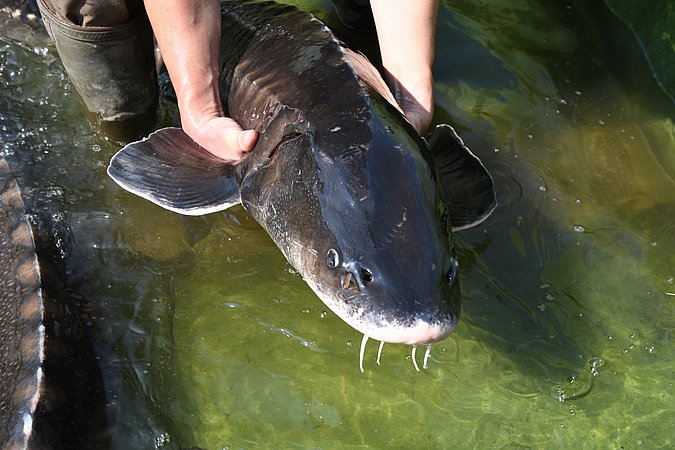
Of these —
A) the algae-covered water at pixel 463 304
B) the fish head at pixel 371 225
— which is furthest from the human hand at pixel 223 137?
the algae-covered water at pixel 463 304

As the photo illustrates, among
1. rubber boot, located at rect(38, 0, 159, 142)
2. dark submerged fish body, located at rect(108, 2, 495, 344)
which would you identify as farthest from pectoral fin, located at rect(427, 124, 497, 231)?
rubber boot, located at rect(38, 0, 159, 142)

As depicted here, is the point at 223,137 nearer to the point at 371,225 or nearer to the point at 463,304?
the point at 371,225

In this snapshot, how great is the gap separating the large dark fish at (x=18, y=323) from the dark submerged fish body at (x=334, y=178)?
44 centimetres

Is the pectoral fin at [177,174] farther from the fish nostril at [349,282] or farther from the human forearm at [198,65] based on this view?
the fish nostril at [349,282]

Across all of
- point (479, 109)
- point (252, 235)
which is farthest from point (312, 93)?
point (479, 109)

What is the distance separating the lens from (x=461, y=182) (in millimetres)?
3193

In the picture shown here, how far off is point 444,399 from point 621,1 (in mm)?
2908

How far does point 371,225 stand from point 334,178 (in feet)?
0.75

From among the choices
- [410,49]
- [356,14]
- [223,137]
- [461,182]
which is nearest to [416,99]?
[410,49]

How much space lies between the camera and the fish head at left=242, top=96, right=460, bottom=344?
238 cm

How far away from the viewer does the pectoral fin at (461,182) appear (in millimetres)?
3121

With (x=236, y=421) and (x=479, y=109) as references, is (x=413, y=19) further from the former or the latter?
(x=236, y=421)

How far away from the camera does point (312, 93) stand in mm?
2926

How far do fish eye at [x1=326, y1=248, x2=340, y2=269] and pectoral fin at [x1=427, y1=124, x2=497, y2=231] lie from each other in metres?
0.71
